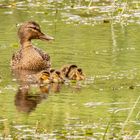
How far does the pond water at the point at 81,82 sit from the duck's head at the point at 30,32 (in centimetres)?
21

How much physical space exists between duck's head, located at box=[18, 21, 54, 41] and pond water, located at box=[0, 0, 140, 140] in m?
A: 0.21

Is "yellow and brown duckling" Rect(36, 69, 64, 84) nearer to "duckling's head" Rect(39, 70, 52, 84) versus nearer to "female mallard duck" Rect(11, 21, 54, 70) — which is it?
"duckling's head" Rect(39, 70, 52, 84)

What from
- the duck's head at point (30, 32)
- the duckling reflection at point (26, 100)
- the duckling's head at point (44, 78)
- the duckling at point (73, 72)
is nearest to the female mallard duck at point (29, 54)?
the duck's head at point (30, 32)

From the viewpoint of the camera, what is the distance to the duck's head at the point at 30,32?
13.5 metres

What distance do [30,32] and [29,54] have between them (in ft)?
1.73

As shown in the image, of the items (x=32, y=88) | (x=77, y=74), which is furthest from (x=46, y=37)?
(x=32, y=88)

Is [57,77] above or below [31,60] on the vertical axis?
below

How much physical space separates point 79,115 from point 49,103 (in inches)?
28.0

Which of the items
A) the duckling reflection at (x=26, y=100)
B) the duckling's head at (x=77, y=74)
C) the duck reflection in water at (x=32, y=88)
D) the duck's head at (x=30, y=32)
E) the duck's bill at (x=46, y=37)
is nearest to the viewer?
the duckling reflection at (x=26, y=100)

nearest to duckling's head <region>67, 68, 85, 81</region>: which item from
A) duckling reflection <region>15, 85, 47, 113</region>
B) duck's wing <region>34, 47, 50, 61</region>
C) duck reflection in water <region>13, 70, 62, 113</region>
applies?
duck reflection in water <region>13, 70, 62, 113</region>

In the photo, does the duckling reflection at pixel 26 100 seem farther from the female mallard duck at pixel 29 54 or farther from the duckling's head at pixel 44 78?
the female mallard duck at pixel 29 54

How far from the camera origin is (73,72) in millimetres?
11375

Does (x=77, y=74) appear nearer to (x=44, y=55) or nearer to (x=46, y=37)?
(x=44, y=55)

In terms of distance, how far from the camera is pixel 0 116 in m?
9.23
